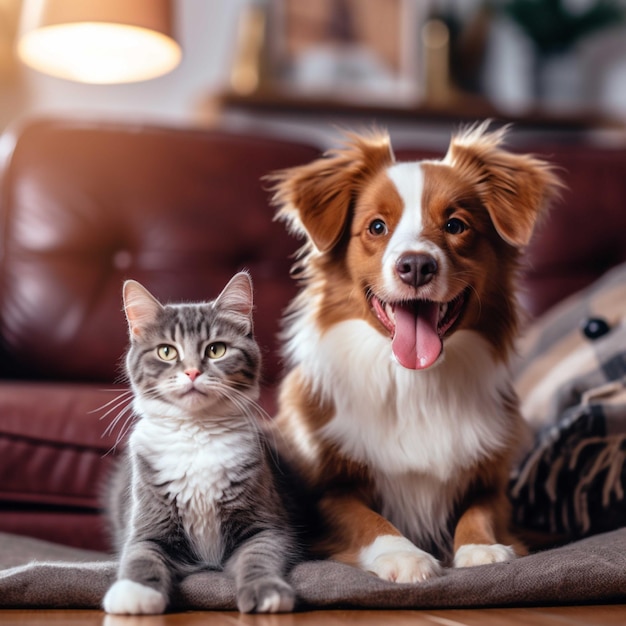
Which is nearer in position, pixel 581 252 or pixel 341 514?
pixel 341 514

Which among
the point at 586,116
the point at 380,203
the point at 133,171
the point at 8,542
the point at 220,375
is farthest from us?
the point at 586,116

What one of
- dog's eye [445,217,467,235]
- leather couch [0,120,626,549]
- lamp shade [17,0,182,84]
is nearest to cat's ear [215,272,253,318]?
dog's eye [445,217,467,235]

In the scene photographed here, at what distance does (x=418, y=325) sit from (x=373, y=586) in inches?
14.6

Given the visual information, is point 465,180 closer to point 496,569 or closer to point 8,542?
point 496,569

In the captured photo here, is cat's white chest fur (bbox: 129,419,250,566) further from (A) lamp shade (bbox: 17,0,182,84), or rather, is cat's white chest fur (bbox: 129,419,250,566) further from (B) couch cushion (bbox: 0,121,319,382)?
(A) lamp shade (bbox: 17,0,182,84)

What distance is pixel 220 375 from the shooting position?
41.8 inches

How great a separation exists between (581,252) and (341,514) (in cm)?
152

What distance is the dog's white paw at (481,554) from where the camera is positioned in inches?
44.1

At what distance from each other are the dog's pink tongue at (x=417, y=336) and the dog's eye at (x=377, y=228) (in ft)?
0.46

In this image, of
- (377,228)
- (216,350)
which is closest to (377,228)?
(377,228)

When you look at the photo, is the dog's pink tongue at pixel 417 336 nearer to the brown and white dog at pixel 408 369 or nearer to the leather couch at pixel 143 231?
the brown and white dog at pixel 408 369

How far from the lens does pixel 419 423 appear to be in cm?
124

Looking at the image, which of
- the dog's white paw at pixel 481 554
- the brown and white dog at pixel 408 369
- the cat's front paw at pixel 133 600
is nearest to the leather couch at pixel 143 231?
the brown and white dog at pixel 408 369

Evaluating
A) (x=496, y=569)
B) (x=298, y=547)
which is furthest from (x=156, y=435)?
(x=496, y=569)
